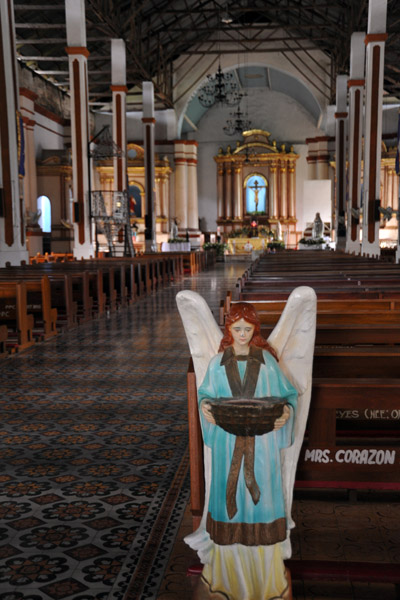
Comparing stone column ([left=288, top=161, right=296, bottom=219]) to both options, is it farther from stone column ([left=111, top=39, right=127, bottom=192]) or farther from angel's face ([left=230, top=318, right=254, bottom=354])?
angel's face ([left=230, top=318, right=254, bottom=354])

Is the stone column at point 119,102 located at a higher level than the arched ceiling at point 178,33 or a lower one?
lower

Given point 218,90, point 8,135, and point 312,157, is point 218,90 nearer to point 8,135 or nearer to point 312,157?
point 312,157

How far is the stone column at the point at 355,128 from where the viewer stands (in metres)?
17.5

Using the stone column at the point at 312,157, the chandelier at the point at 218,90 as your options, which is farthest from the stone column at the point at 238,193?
the stone column at the point at 312,157

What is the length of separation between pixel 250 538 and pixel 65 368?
399 cm

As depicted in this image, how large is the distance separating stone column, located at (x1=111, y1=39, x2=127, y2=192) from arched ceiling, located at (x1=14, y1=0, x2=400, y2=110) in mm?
452

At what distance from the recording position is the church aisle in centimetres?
222

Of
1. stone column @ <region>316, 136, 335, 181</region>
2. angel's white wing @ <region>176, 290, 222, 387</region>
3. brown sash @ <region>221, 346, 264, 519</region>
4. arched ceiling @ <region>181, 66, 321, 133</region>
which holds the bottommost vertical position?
brown sash @ <region>221, 346, 264, 519</region>

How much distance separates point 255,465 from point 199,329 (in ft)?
1.48

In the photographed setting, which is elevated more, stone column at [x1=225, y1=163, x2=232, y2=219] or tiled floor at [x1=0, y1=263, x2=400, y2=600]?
stone column at [x1=225, y1=163, x2=232, y2=219]

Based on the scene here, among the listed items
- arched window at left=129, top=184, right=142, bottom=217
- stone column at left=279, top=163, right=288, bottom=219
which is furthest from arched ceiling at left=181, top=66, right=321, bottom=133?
arched window at left=129, top=184, right=142, bottom=217

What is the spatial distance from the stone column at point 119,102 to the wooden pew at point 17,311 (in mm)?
11152

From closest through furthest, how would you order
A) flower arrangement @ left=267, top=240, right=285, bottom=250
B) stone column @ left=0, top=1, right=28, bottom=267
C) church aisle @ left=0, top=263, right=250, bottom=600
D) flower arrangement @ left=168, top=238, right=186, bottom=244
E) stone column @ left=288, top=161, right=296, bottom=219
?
church aisle @ left=0, top=263, right=250, bottom=600
stone column @ left=0, top=1, right=28, bottom=267
flower arrangement @ left=168, top=238, right=186, bottom=244
flower arrangement @ left=267, top=240, right=285, bottom=250
stone column @ left=288, top=161, right=296, bottom=219

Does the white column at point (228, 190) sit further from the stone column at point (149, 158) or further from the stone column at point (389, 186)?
the stone column at point (149, 158)
